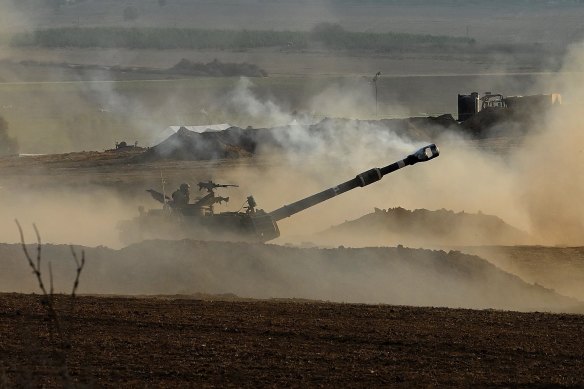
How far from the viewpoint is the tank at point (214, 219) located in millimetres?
28000

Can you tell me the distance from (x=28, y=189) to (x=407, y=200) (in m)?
13.4

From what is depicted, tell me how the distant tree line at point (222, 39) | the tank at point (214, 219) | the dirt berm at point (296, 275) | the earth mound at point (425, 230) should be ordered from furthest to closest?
the distant tree line at point (222, 39), the earth mound at point (425, 230), the tank at point (214, 219), the dirt berm at point (296, 275)

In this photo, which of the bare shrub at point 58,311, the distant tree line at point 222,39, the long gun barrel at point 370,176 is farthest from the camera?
the distant tree line at point 222,39

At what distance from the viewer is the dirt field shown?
49.5 feet

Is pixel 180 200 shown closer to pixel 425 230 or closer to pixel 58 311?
pixel 425 230

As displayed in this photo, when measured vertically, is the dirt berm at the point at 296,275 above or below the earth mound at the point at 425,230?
below

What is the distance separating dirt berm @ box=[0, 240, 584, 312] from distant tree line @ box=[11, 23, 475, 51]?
6133 cm

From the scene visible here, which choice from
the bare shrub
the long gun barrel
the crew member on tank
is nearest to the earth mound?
the long gun barrel

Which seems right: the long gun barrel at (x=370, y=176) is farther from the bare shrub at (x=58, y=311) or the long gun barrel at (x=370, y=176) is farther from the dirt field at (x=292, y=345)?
the bare shrub at (x=58, y=311)

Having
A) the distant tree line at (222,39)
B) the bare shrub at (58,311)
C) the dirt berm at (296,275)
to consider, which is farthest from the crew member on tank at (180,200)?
the distant tree line at (222,39)

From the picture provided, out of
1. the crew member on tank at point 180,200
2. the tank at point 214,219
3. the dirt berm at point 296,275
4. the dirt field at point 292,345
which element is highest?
the crew member on tank at point 180,200

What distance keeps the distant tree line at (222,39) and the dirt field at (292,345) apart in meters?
68.7

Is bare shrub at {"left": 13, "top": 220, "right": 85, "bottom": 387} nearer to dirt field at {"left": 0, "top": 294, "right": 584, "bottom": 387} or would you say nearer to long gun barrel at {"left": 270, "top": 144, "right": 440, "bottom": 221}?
dirt field at {"left": 0, "top": 294, "right": 584, "bottom": 387}

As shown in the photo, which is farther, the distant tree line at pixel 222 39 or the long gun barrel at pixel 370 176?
the distant tree line at pixel 222 39
